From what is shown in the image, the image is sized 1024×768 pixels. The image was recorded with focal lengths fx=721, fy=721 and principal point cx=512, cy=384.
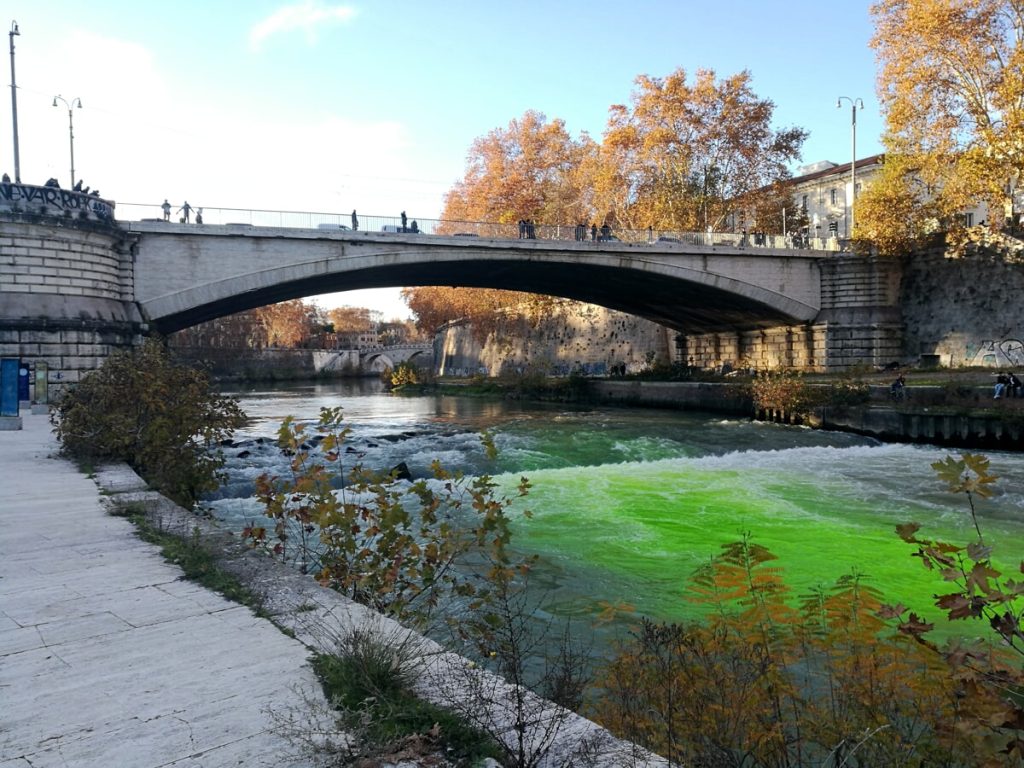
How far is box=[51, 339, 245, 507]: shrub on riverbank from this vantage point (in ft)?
30.8

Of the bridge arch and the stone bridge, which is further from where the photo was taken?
the bridge arch

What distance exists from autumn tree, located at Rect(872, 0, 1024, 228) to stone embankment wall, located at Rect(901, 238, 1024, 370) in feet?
5.54

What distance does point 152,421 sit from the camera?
9.91m

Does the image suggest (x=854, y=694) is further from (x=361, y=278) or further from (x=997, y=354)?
(x=997, y=354)

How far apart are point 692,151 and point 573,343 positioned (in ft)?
48.3

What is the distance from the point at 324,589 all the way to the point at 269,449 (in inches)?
531

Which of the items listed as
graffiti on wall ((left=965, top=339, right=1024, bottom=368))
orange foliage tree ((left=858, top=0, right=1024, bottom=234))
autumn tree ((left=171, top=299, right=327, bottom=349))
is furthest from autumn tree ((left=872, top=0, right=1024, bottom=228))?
autumn tree ((left=171, top=299, right=327, bottom=349))

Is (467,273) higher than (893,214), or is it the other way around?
(893,214)

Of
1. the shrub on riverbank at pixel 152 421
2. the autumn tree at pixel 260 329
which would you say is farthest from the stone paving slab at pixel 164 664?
the autumn tree at pixel 260 329

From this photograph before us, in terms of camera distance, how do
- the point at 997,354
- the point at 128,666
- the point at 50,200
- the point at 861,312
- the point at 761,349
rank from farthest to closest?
the point at 761,349 → the point at 861,312 → the point at 997,354 → the point at 50,200 → the point at 128,666

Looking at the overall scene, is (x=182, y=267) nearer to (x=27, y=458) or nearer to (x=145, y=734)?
(x=27, y=458)

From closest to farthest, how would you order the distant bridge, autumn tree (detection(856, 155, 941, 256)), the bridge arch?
the bridge arch
autumn tree (detection(856, 155, 941, 256))
the distant bridge

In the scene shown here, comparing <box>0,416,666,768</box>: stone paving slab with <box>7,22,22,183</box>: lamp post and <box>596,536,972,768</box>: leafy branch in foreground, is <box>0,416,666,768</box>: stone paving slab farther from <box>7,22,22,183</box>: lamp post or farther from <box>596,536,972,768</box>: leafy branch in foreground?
<box>7,22,22,183</box>: lamp post

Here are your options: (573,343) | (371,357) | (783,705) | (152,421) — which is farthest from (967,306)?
(371,357)
